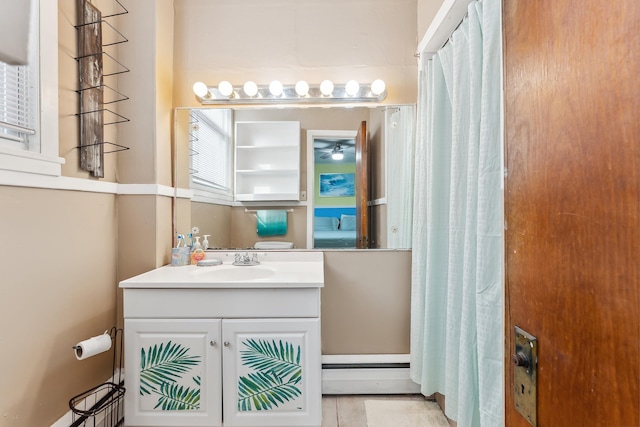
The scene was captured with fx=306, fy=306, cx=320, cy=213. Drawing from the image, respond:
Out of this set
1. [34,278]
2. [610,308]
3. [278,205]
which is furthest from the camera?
[278,205]

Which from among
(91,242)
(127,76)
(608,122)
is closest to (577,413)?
→ (608,122)

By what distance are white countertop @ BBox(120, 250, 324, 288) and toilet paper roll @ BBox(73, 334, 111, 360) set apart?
239mm

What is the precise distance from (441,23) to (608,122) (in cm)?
129

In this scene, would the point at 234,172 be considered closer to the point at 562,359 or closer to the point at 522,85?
the point at 522,85

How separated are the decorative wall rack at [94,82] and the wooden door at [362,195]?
55.1 inches

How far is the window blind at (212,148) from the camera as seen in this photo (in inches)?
78.2

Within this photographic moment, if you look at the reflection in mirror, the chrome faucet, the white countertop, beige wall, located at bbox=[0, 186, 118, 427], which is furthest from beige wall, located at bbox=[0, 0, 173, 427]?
the reflection in mirror

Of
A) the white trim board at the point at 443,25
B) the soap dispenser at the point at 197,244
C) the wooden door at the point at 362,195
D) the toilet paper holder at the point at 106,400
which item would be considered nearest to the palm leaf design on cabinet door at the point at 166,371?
the toilet paper holder at the point at 106,400

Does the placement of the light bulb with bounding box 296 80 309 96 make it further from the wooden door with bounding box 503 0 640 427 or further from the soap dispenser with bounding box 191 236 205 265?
the wooden door with bounding box 503 0 640 427

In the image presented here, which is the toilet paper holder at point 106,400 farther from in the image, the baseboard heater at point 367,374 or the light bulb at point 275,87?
the light bulb at point 275,87

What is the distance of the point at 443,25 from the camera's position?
1459mm

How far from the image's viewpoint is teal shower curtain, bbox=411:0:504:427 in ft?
3.41

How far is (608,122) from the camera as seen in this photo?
1.38ft

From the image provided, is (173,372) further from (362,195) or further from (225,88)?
(225,88)
